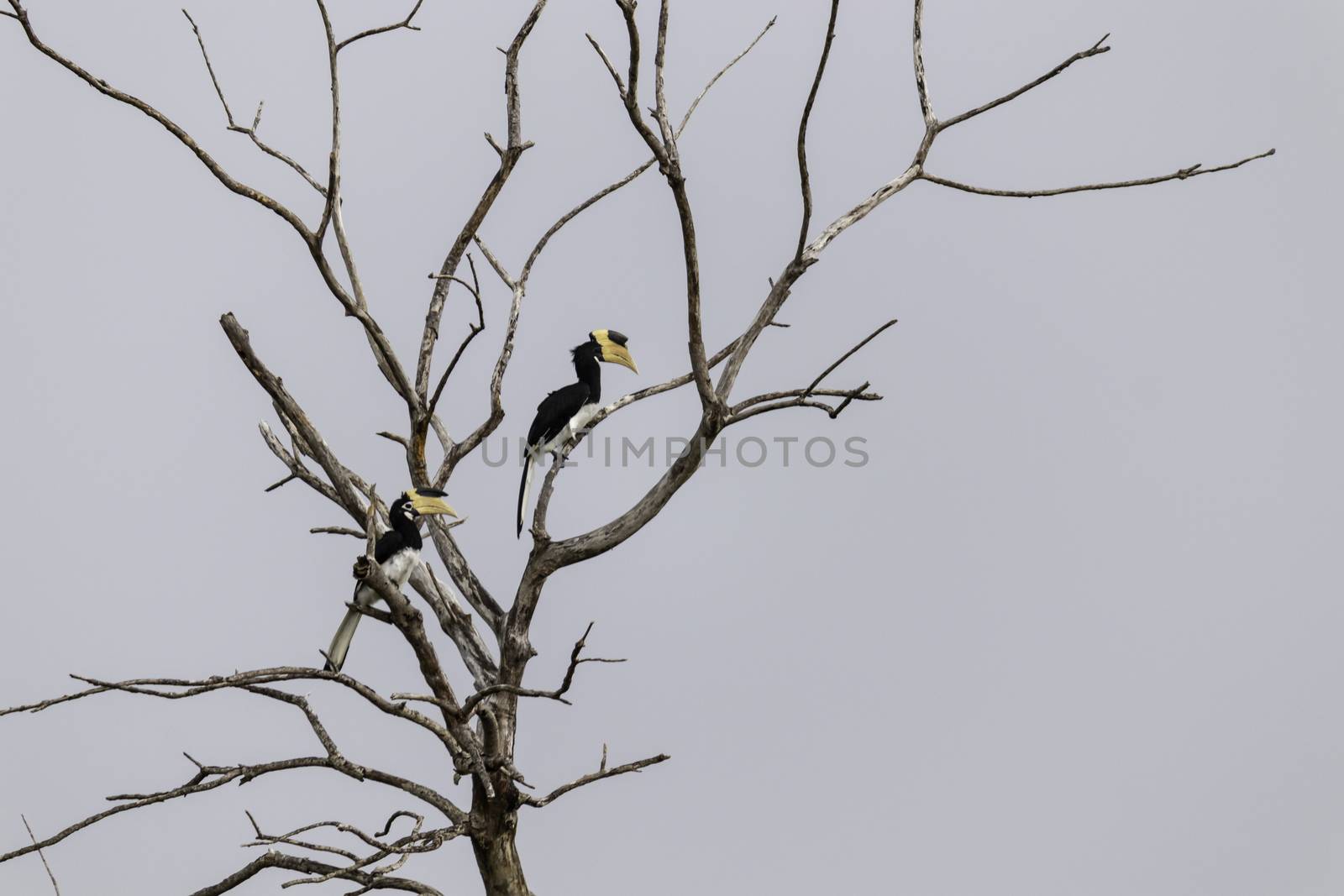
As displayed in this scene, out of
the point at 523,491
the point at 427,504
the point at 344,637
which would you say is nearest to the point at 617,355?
the point at 523,491

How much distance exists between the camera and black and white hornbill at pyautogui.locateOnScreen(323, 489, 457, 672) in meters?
5.21

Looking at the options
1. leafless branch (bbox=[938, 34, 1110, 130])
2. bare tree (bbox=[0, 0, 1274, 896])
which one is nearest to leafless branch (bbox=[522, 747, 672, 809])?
bare tree (bbox=[0, 0, 1274, 896])

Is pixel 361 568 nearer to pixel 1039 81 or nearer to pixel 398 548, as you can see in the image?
pixel 398 548

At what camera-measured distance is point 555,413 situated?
245 inches

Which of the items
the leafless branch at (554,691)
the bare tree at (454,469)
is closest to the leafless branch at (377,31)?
the bare tree at (454,469)

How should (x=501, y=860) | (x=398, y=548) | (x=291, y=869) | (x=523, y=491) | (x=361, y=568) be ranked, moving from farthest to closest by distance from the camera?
1. (x=523, y=491)
2. (x=398, y=548)
3. (x=501, y=860)
4. (x=291, y=869)
5. (x=361, y=568)

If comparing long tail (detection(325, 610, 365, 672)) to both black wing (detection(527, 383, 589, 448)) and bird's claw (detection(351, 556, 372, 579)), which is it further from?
black wing (detection(527, 383, 589, 448))

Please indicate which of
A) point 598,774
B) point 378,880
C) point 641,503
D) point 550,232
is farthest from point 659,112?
point 378,880

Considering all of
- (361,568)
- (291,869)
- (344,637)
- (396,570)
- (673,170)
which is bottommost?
(291,869)

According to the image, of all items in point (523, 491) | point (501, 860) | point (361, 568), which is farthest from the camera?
point (523, 491)

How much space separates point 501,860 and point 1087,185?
3.30 meters

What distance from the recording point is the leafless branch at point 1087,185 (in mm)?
5008

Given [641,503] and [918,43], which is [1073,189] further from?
[641,503]

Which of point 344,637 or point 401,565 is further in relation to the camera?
point 401,565
